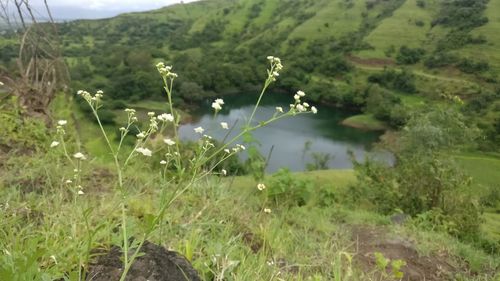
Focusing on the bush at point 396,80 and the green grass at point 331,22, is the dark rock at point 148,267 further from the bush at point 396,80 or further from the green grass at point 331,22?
the green grass at point 331,22

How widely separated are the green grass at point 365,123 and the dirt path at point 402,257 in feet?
192

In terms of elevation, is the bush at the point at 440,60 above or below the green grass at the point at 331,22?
below

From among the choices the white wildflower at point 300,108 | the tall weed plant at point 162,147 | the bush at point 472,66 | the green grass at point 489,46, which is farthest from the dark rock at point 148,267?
the green grass at point 489,46

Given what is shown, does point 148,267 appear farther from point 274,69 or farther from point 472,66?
point 472,66

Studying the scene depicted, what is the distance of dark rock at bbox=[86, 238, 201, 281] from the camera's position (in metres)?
2.01

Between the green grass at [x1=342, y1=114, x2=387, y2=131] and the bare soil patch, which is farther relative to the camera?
the bare soil patch

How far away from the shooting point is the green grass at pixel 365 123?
6238 centimetres

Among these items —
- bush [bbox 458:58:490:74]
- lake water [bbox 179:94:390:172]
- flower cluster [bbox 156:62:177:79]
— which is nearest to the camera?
flower cluster [bbox 156:62:177:79]

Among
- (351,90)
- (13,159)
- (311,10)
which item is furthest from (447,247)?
(311,10)

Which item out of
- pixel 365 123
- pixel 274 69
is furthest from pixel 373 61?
pixel 274 69

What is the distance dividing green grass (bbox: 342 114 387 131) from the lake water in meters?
1.55

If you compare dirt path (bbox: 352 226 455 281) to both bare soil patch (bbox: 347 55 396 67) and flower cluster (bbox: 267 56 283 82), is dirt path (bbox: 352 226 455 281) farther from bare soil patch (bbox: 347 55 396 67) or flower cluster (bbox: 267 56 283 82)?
bare soil patch (bbox: 347 55 396 67)

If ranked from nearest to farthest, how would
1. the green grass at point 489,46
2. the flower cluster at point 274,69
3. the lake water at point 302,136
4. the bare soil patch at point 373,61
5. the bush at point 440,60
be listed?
the flower cluster at point 274,69 < the lake water at point 302,136 < the green grass at point 489,46 < the bush at point 440,60 < the bare soil patch at point 373,61

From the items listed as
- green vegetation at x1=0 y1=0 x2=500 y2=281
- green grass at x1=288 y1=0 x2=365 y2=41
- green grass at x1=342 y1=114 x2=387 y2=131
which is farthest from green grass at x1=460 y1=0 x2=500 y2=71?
green grass at x1=288 y1=0 x2=365 y2=41
